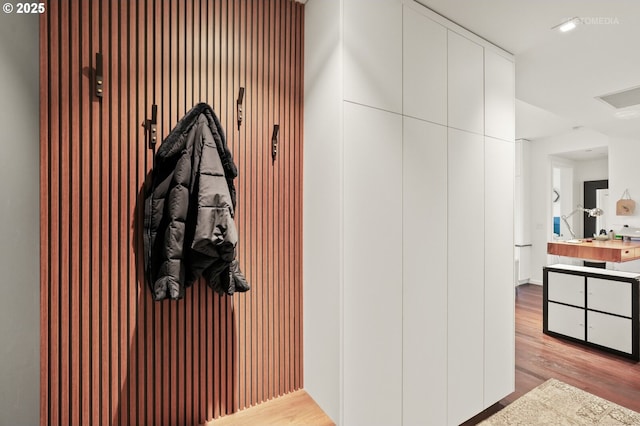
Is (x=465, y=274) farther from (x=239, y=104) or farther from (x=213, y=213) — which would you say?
(x=239, y=104)

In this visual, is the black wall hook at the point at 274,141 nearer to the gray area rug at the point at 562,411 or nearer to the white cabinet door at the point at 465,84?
the white cabinet door at the point at 465,84

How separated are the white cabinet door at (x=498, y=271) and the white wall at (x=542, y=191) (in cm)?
504

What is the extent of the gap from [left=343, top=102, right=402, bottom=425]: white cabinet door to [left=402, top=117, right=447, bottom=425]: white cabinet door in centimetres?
7

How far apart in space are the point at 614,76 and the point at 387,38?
2666 mm

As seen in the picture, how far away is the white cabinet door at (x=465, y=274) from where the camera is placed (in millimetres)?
2064

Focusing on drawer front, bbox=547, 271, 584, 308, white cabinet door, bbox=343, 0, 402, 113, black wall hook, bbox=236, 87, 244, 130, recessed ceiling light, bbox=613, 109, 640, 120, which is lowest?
drawer front, bbox=547, 271, 584, 308

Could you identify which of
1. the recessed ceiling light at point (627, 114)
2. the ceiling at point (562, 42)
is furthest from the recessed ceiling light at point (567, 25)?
the recessed ceiling light at point (627, 114)

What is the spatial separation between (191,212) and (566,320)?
185 inches

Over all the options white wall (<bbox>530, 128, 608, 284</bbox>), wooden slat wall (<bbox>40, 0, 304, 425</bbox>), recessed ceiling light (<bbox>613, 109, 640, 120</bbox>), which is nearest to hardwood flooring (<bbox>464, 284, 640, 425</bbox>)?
wooden slat wall (<bbox>40, 0, 304, 425</bbox>)

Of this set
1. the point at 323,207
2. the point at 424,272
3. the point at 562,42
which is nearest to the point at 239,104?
the point at 323,207

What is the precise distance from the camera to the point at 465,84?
214 cm

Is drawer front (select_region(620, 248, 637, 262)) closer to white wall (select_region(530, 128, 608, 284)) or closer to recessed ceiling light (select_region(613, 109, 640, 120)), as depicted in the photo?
recessed ceiling light (select_region(613, 109, 640, 120))

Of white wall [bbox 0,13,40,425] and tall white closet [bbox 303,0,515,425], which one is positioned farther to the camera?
tall white closet [bbox 303,0,515,425]

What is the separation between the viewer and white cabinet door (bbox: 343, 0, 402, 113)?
5.25ft
